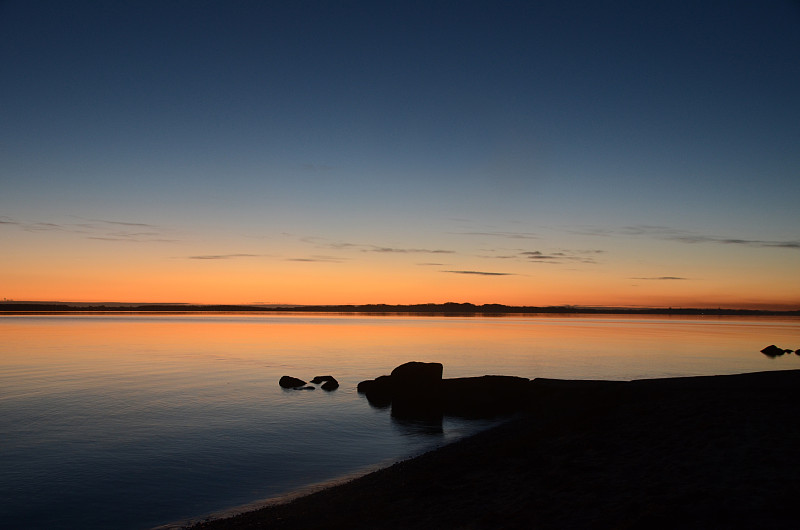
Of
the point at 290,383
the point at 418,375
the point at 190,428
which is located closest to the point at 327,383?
the point at 290,383

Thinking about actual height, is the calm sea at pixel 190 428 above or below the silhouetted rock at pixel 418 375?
below

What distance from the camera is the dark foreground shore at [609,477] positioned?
388 inches

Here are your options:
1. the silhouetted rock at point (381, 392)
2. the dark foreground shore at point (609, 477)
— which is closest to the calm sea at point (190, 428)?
the silhouetted rock at point (381, 392)

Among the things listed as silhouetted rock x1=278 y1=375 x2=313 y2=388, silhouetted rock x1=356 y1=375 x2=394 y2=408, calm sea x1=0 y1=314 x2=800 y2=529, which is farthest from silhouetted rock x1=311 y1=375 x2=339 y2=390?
silhouetted rock x1=356 y1=375 x2=394 y2=408

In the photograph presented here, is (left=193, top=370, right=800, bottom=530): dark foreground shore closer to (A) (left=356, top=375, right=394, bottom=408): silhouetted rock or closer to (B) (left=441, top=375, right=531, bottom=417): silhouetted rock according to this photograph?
(B) (left=441, top=375, right=531, bottom=417): silhouetted rock

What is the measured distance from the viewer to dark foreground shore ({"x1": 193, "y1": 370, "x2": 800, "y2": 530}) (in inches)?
388

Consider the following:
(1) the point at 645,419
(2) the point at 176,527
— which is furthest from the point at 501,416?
(2) the point at 176,527

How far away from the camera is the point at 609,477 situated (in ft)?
39.8

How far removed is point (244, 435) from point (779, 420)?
21.8m

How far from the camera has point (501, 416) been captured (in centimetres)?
2675

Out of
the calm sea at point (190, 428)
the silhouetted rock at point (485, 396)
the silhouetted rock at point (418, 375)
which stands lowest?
the calm sea at point (190, 428)

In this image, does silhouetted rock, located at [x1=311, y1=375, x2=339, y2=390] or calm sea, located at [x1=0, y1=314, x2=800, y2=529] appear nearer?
calm sea, located at [x1=0, y1=314, x2=800, y2=529]

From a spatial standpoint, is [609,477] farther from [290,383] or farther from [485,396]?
[290,383]

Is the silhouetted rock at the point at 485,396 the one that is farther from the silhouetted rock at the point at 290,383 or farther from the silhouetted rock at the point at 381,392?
the silhouetted rock at the point at 290,383
